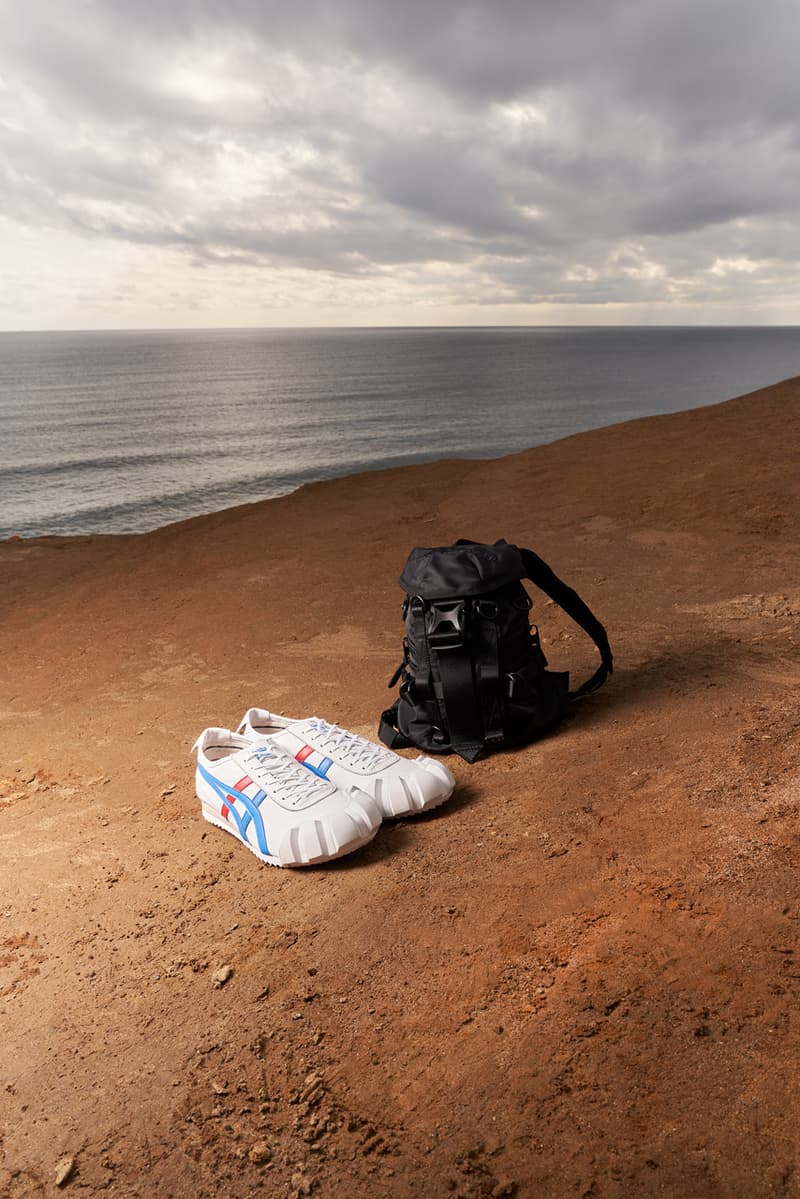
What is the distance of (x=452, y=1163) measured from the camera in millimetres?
1590

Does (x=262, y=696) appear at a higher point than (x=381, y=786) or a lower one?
lower

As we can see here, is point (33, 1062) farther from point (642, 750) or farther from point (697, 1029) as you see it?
point (642, 750)

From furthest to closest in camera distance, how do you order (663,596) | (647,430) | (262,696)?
(647,430), (663,596), (262,696)

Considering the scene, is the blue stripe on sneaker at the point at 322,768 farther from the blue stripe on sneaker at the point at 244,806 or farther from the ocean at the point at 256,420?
the ocean at the point at 256,420

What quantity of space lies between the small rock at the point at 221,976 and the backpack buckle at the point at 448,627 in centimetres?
186

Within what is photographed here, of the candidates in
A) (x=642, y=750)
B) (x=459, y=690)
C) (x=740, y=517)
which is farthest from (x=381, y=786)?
(x=740, y=517)

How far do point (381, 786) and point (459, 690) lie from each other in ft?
2.51

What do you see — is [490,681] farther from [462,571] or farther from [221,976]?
[221,976]

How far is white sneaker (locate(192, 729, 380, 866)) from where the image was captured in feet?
9.86

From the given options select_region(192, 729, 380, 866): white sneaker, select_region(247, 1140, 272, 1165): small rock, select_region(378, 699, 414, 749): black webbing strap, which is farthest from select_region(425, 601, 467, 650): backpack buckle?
select_region(247, 1140, 272, 1165): small rock

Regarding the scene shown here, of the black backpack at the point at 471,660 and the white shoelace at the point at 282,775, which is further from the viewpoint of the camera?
the black backpack at the point at 471,660

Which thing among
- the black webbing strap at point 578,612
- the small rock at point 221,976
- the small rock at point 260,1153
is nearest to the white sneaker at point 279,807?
the small rock at point 221,976

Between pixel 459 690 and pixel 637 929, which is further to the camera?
pixel 459 690

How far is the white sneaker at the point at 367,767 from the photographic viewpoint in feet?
10.8
